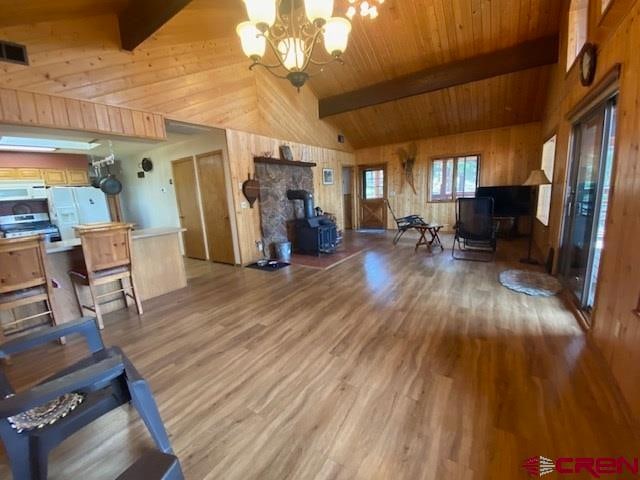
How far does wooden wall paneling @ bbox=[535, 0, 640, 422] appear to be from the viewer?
5.08 feet

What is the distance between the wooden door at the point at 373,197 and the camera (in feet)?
27.9

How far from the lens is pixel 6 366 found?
2242mm

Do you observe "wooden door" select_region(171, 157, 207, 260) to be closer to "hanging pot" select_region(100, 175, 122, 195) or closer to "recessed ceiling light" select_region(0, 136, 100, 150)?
"hanging pot" select_region(100, 175, 122, 195)

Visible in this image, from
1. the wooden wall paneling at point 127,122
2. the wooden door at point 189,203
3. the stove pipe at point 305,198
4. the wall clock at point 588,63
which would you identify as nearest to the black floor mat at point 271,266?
the stove pipe at point 305,198

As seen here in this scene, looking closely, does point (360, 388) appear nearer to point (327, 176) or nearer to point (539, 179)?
point (539, 179)

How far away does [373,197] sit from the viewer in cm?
872

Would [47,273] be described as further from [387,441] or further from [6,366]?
[387,441]

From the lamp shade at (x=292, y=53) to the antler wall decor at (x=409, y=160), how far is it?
19.4ft

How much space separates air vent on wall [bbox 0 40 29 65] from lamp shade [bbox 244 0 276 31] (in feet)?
7.89

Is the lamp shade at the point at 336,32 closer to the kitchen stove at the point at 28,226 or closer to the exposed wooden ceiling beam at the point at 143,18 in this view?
the exposed wooden ceiling beam at the point at 143,18

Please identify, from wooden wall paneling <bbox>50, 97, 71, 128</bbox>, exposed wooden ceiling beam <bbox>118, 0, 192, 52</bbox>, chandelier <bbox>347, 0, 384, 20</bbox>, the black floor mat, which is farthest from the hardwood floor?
chandelier <bbox>347, 0, 384, 20</bbox>

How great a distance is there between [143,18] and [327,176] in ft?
16.5

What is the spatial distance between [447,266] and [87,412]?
4.37 m

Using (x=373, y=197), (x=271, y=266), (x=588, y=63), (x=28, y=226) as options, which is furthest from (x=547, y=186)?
(x=28, y=226)
